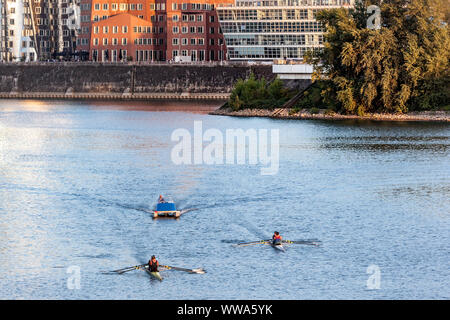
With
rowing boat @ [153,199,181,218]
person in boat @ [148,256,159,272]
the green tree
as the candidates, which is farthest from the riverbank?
person in boat @ [148,256,159,272]

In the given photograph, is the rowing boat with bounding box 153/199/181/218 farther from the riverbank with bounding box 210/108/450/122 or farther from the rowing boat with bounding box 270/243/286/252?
the riverbank with bounding box 210/108/450/122

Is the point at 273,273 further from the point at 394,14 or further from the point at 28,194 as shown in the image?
the point at 394,14

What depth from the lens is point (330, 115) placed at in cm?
15062

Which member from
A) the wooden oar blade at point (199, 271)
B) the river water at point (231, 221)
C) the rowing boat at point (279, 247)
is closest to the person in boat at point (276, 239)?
the rowing boat at point (279, 247)

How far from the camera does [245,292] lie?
166ft

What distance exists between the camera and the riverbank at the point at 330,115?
146 metres

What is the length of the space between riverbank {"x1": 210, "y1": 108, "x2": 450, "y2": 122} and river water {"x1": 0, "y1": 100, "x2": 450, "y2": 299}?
85.8 ft

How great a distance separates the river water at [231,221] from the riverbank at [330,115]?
26149mm

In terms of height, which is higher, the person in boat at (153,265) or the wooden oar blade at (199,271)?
the person in boat at (153,265)

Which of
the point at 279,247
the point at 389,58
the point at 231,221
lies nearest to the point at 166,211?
the point at 231,221

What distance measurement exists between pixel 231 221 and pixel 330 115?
85.5 m

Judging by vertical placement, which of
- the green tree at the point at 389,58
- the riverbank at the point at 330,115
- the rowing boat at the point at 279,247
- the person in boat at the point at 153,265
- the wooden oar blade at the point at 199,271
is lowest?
the wooden oar blade at the point at 199,271

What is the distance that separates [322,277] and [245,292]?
4.82 meters

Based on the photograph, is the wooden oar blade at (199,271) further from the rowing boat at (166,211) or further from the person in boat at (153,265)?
the rowing boat at (166,211)
